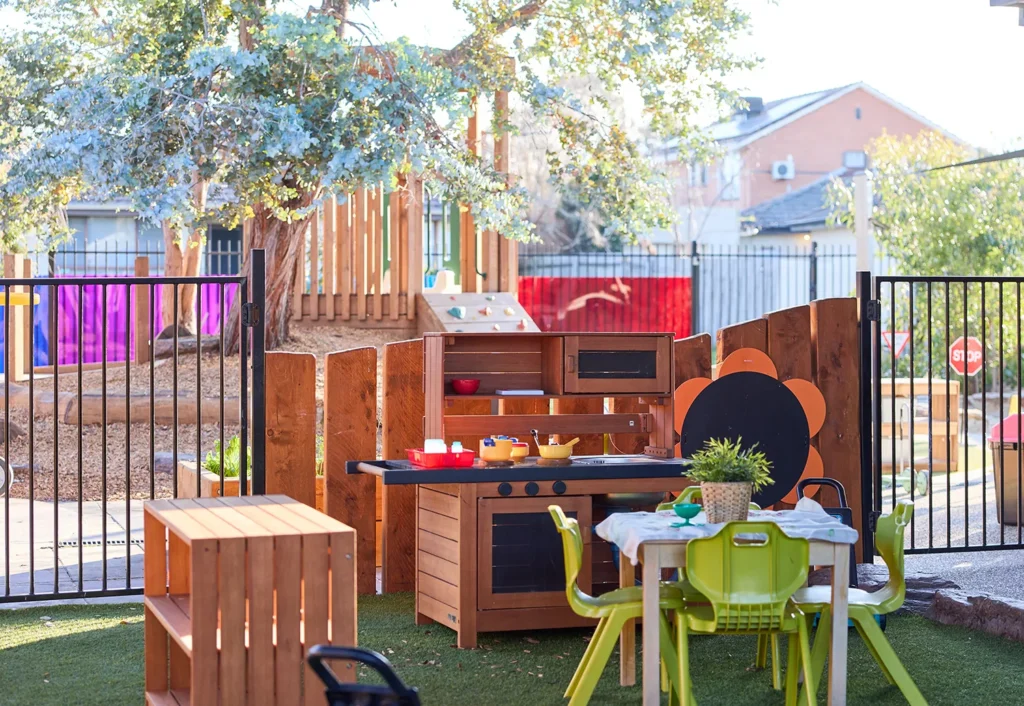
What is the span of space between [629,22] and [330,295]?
4.87 metres

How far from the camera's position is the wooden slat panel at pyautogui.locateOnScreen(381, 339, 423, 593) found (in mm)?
7184

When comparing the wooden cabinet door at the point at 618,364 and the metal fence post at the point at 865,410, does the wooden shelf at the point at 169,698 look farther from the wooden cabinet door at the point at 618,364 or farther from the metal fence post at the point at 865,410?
the metal fence post at the point at 865,410

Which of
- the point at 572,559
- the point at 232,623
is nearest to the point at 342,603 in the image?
the point at 232,623

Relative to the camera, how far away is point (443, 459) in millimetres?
6148

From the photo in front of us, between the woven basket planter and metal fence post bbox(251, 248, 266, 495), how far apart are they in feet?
9.13

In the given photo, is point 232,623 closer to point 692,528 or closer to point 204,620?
point 204,620

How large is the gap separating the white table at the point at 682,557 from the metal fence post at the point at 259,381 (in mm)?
2442

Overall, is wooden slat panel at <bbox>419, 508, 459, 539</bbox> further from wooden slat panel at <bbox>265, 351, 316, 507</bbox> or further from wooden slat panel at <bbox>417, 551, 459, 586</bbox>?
wooden slat panel at <bbox>265, 351, 316, 507</bbox>

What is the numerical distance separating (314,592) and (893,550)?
238 cm

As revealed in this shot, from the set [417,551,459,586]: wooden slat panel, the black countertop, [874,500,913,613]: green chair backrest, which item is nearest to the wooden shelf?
the black countertop

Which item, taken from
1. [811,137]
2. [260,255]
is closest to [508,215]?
[260,255]

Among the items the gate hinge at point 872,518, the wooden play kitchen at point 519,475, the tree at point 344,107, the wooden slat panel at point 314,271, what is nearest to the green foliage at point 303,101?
the tree at point 344,107

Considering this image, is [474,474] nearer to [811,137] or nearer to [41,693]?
[41,693]

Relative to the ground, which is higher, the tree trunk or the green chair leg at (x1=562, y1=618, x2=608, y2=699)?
the tree trunk
